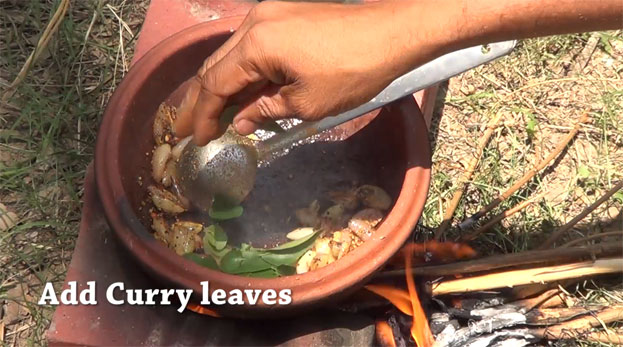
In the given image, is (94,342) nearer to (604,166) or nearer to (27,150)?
(27,150)

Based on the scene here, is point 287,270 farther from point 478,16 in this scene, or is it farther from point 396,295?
point 478,16

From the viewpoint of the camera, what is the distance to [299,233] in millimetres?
1446

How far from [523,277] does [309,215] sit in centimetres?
47

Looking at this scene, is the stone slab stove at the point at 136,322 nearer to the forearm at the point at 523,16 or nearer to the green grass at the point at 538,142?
the green grass at the point at 538,142

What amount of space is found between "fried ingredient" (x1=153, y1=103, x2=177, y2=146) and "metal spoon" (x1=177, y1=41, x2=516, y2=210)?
63 mm

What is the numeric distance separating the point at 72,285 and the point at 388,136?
0.66 metres

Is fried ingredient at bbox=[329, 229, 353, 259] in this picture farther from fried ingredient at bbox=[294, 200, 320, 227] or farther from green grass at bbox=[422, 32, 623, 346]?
green grass at bbox=[422, 32, 623, 346]

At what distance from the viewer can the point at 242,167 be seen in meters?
1.42

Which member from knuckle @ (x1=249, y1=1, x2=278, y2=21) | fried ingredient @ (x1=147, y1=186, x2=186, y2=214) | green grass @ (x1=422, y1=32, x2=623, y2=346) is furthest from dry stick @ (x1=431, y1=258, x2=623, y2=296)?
knuckle @ (x1=249, y1=1, x2=278, y2=21)

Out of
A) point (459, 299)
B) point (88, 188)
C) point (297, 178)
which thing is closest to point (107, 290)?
point (88, 188)

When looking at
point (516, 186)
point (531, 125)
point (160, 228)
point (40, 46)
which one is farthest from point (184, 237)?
point (531, 125)

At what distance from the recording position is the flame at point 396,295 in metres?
1.51

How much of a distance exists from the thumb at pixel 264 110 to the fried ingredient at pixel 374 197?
1.15 ft

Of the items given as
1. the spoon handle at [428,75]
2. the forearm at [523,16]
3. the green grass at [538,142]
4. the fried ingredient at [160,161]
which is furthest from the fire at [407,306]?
the forearm at [523,16]
